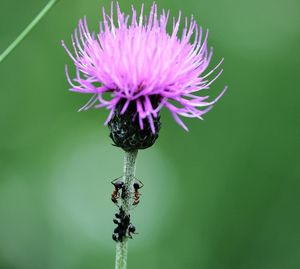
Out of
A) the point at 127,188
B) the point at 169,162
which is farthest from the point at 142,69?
the point at 169,162

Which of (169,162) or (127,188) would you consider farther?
(169,162)

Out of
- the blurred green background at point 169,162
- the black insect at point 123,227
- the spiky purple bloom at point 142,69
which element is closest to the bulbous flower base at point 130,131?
the spiky purple bloom at point 142,69

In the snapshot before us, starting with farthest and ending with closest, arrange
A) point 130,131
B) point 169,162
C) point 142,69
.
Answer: point 169,162 → point 130,131 → point 142,69

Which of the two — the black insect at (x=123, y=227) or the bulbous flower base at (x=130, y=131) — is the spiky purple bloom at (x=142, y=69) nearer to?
the bulbous flower base at (x=130, y=131)

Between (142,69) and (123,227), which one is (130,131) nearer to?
(142,69)

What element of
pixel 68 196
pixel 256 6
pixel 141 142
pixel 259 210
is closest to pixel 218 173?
pixel 259 210

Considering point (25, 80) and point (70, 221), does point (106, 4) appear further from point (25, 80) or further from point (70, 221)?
point (70, 221)

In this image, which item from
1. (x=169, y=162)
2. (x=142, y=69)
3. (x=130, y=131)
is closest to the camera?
Result: (x=142, y=69)
